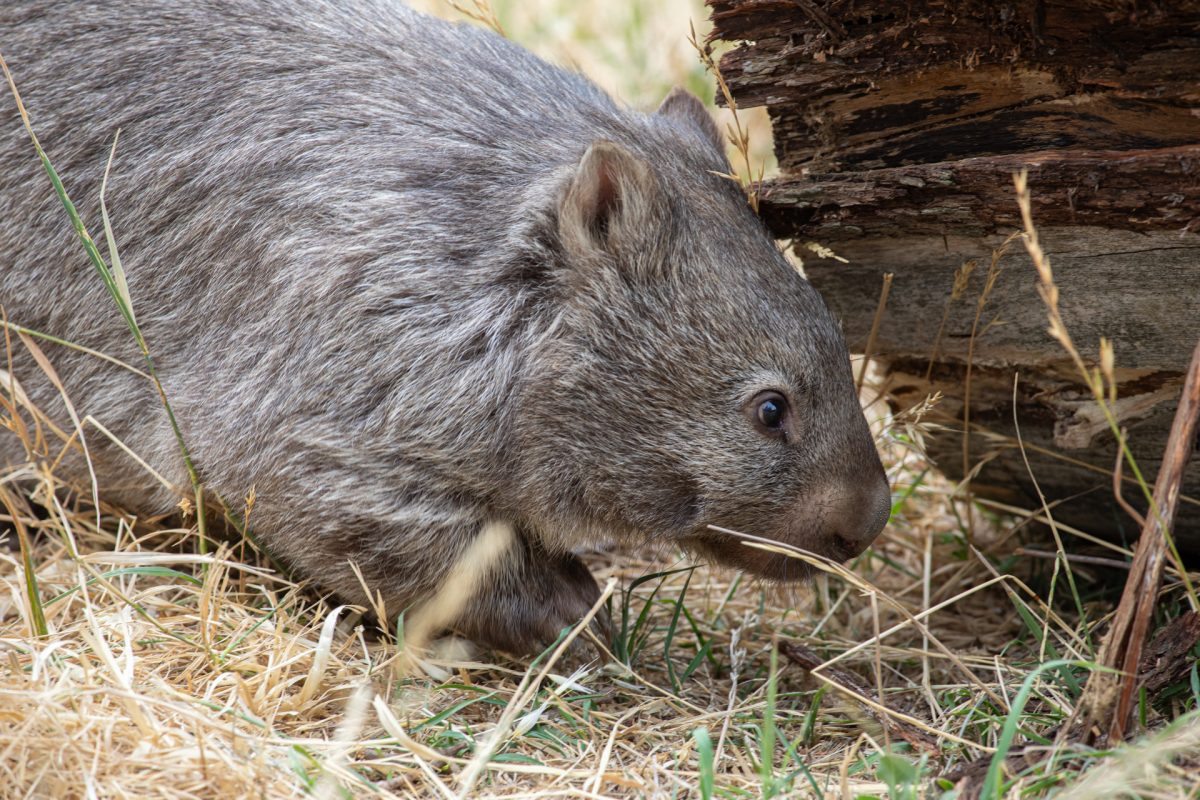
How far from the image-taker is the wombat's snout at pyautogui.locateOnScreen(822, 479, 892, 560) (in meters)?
3.17

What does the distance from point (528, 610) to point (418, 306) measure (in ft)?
3.01

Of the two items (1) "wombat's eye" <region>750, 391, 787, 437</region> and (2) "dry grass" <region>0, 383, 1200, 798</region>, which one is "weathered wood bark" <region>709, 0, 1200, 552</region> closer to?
(2) "dry grass" <region>0, 383, 1200, 798</region>

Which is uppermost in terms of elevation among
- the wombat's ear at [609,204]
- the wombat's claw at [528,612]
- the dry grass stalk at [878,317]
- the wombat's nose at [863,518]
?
the wombat's ear at [609,204]

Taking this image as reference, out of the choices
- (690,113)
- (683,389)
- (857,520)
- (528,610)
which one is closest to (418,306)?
(683,389)

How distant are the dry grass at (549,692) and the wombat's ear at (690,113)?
Result: 108cm

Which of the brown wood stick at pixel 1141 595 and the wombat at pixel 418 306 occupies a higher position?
the wombat at pixel 418 306

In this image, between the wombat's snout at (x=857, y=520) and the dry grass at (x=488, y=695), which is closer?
the dry grass at (x=488, y=695)

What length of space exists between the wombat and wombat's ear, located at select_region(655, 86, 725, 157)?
0.56 ft

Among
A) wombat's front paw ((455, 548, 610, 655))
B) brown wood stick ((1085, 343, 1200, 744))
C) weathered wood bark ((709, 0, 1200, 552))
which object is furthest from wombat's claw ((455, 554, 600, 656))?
brown wood stick ((1085, 343, 1200, 744))

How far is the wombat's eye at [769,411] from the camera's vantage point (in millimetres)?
3143

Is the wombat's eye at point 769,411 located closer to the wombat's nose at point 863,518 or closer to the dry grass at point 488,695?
the wombat's nose at point 863,518

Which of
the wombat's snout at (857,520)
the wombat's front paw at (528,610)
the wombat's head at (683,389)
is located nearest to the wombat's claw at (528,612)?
the wombat's front paw at (528,610)

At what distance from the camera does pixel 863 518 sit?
10.4 ft

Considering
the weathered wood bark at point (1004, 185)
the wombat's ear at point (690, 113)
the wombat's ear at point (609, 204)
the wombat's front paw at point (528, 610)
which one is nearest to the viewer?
the weathered wood bark at point (1004, 185)
